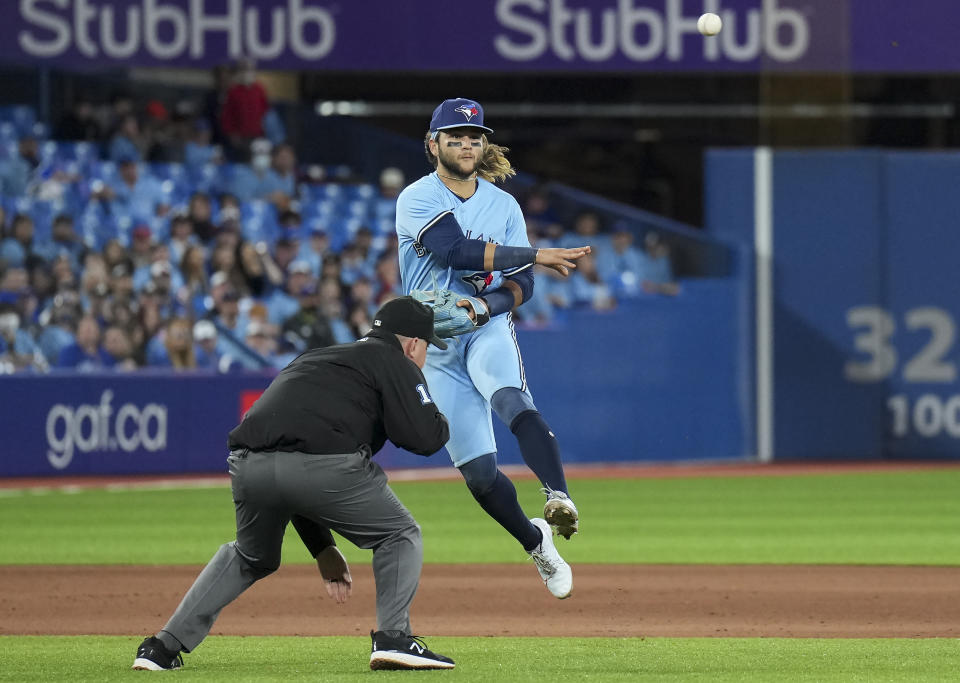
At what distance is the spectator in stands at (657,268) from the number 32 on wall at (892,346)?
7.69 ft

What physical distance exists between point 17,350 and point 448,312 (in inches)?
433

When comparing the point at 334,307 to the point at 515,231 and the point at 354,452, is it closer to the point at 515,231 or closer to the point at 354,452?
the point at 515,231

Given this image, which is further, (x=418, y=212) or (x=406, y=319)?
(x=418, y=212)

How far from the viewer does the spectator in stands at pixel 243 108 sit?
1995cm

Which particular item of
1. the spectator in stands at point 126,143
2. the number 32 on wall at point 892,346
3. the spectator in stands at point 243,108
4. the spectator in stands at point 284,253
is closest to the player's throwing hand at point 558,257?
the spectator in stands at point 284,253

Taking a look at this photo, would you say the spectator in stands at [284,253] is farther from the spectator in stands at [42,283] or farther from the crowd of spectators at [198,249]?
the spectator in stands at [42,283]

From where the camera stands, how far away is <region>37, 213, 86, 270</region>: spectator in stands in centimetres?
1759

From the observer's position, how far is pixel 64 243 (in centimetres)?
1775

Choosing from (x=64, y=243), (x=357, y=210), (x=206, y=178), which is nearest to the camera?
(x=64, y=243)

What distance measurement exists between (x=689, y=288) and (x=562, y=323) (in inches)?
76.3

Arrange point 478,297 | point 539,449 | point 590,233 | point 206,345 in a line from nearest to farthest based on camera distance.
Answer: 1. point 539,449
2. point 478,297
3. point 206,345
4. point 590,233

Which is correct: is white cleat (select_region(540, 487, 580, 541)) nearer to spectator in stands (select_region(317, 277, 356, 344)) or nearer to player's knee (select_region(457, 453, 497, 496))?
player's knee (select_region(457, 453, 497, 496))

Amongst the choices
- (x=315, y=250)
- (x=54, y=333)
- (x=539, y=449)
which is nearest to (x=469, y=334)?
(x=539, y=449)

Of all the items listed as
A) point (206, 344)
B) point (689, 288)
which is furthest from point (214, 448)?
point (689, 288)
